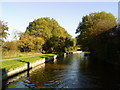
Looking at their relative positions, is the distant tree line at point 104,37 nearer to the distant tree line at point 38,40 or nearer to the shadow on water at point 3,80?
the distant tree line at point 38,40

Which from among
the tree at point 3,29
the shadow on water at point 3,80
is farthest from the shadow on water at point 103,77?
the tree at point 3,29

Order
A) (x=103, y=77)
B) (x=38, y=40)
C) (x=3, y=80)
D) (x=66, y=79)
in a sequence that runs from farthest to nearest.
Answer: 1. (x=38, y=40)
2. (x=103, y=77)
3. (x=66, y=79)
4. (x=3, y=80)

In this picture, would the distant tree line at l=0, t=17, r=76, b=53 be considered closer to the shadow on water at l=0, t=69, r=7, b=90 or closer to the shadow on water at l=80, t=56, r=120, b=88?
the shadow on water at l=0, t=69, r=7, b=90

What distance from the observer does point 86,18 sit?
44.9 metres

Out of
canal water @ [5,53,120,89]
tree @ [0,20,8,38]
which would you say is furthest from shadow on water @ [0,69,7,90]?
tree @ [0,20,8,38]

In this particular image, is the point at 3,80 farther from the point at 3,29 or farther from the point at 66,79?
the point at 3,29

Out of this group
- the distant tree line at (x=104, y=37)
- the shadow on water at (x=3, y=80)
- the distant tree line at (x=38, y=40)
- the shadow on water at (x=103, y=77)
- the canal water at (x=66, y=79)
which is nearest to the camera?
the shadow on water at (x=3, y=80)

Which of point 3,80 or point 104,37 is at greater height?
point 104,37

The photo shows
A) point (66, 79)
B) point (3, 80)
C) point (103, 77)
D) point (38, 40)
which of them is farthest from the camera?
point (38, 40)

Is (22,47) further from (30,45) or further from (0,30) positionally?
(0,30)

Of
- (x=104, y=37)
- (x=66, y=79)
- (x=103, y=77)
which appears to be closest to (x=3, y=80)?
(x=66, y=79)

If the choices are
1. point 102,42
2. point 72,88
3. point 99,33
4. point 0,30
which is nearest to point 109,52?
point 102,42

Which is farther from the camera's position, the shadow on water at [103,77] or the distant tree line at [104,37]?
the distant tree line at [104,37]

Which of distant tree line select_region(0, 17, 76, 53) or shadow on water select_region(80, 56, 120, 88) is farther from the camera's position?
distant tree line select_region(0, 17, 76, 53)
